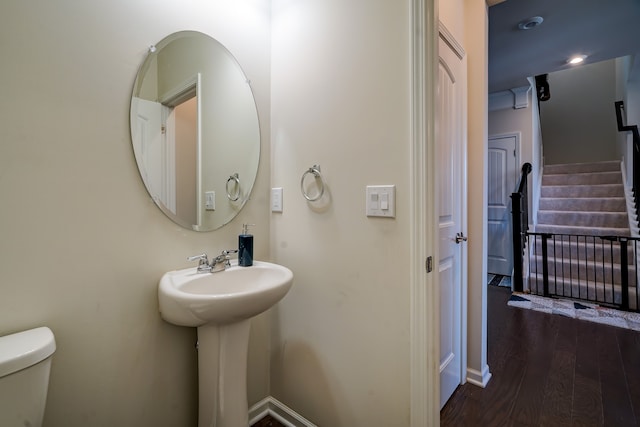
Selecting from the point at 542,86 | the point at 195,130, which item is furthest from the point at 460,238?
the point at 542,86

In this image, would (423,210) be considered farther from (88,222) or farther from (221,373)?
(88,222)

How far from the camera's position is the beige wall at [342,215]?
3.50 ft

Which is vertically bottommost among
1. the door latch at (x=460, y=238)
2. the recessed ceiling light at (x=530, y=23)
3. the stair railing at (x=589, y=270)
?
the stair railing at (x=589, y=270)

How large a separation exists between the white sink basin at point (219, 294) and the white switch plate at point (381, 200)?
0.42 m

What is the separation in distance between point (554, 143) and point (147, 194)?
7.13 metres

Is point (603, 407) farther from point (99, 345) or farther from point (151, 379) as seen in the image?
point (99, 345)

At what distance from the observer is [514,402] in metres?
1.62

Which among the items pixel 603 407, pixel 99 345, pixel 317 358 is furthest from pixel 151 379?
pixel 603 407

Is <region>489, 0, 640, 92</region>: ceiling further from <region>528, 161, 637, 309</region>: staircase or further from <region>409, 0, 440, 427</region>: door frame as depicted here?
<region>528, 161, 637, 309</region>: staircase

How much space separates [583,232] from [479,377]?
3.36 metres

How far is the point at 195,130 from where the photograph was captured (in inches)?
50.3

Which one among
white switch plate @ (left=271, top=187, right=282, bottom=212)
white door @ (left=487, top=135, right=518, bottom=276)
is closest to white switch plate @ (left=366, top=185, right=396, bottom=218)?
white switch plate @ (left=271, top=187, right=282, bottom=212)

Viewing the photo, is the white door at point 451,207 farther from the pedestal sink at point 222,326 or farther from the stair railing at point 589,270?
the stair railing at point 589,270

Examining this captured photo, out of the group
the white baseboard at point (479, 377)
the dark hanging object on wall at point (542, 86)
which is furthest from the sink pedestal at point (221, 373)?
the dark hanging object on wall at point (542, 86)
